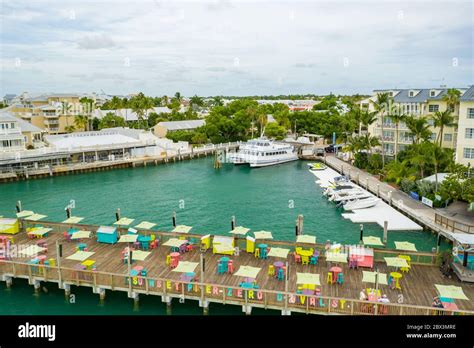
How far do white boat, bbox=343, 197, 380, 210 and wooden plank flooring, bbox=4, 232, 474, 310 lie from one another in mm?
18000

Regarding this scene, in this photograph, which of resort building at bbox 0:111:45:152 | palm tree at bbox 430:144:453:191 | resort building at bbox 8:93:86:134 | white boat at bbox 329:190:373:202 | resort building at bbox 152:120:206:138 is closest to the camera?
palm tree at bbox 430:144:453:191

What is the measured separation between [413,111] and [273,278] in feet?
153

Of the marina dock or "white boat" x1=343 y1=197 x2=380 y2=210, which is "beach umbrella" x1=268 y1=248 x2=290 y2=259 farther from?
"white boat" x1=343 y1=197 x2=380 y2=210

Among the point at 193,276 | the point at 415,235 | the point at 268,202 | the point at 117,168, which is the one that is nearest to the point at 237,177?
the point at 268,202

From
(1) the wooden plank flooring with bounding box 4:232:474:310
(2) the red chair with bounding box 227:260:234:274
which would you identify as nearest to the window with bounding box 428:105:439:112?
(1) the wooden plank flooring with bounding box 4:232:474:310

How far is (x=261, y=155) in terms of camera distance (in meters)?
77.1

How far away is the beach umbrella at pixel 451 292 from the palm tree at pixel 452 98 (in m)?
39.2

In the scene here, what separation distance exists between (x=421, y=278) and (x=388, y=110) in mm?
42609

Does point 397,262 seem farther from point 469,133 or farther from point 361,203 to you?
point 469,133

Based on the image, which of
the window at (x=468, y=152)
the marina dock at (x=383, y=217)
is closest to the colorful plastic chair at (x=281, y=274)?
the marina dock at (x=383, y=217)

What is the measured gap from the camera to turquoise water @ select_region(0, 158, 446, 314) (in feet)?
80.4

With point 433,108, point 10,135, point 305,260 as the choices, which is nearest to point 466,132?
point 433,108

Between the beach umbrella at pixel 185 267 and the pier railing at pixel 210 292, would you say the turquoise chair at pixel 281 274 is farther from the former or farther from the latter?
the beach umbrella at pixel 185 267
